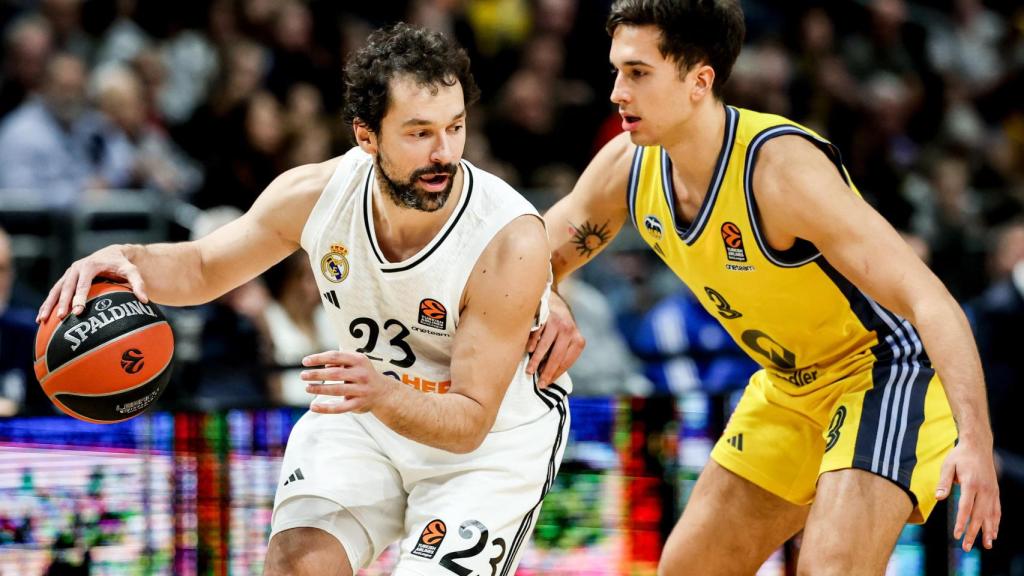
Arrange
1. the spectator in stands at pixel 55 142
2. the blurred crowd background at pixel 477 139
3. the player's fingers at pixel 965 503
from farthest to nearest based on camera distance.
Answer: the spectator in stands at pixel 55 142 → the blurred crowd background at pixel 477 139 → the player's fingers at pixel 965 503

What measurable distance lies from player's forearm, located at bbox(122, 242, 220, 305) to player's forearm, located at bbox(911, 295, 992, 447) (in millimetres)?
2237

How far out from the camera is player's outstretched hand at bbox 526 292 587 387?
447 centimetres

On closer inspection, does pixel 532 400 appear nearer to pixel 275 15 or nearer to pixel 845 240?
pixel 845 240

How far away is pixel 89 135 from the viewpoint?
8.73 m

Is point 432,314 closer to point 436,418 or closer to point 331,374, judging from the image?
point 436,418

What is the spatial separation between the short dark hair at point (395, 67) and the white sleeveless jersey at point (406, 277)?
9.4 inches

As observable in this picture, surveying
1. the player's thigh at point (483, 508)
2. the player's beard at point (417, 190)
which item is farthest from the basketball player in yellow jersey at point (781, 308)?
the player's beard at point (417, 190)

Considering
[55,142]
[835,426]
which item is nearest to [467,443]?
[835,426]

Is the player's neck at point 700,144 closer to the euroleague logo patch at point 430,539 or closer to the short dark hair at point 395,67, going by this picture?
the short dark hair at point 395,67

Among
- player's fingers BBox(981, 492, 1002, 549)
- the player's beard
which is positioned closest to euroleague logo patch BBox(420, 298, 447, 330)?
the player's beard

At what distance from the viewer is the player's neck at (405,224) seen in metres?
4.29

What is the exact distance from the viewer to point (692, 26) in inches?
181

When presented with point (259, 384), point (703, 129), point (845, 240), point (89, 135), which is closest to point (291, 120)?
point (89, 135)

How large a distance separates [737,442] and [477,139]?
16.2 ft
